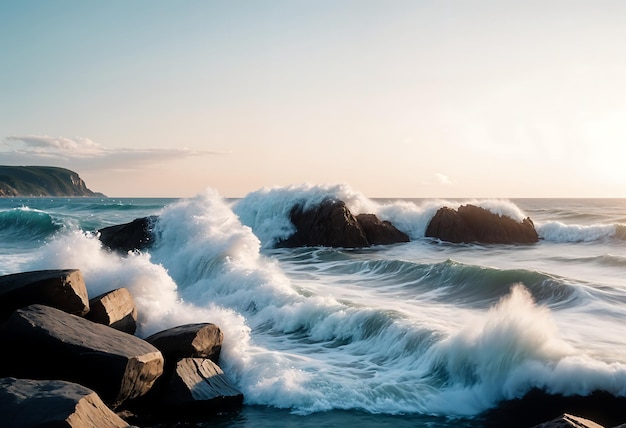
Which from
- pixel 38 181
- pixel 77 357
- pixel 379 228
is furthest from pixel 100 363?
pixel 38 181

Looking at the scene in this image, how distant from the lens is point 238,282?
518 inches

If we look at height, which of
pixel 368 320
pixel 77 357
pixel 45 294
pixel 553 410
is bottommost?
pixel 553 410

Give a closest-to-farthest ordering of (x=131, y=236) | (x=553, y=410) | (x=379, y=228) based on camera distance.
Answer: (x=553, y=410), (x=131, y=236), (x=379, y=228)

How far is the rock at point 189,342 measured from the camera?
7.48m

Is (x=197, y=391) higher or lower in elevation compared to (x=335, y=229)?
lower

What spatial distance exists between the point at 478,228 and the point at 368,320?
52.2 feet

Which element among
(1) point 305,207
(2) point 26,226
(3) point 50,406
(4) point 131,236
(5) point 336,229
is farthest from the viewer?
(2) point 26,226

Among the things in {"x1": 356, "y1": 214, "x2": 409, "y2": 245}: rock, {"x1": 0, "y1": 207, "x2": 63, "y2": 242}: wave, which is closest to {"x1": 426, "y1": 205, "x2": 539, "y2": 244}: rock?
{"x1": 356, "y1": 214, "x2": 409, "y2": 245}: rock

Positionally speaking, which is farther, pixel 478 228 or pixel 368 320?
pixel 478 228

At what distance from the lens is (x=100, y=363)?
6.36 m

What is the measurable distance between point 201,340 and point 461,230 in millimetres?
18477

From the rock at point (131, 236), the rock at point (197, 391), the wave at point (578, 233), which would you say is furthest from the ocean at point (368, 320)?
the wave at point (578, 233)

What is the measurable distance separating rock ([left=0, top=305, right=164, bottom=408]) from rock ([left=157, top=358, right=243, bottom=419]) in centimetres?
27

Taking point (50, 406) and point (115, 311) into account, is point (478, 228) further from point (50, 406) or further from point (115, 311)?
point (50, 406)
